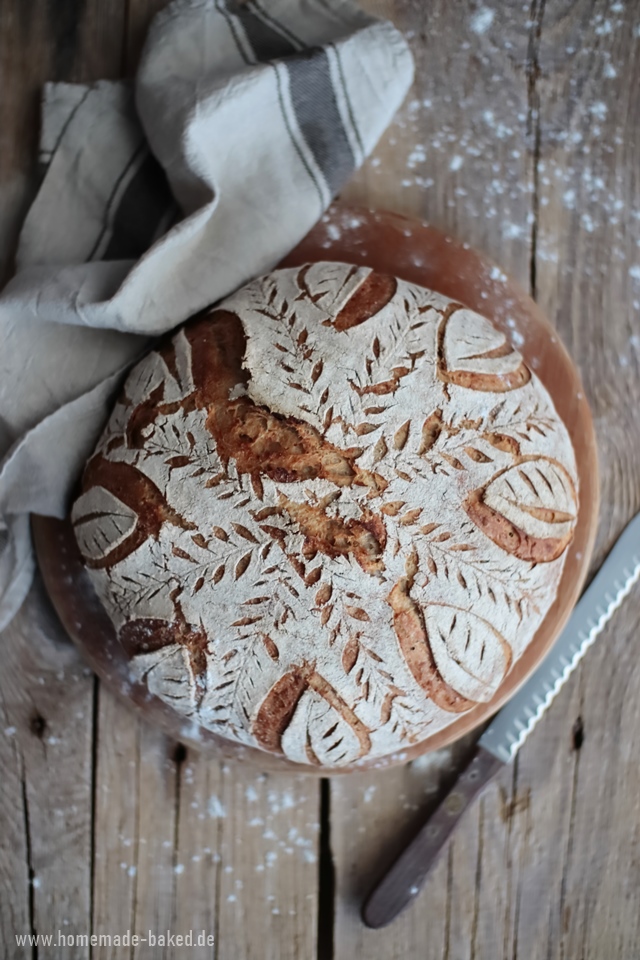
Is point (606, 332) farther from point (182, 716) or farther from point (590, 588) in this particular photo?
point (182, 716)

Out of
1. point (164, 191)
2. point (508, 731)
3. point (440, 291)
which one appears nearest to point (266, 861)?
point (508, 731)

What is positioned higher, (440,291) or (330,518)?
(440,291)

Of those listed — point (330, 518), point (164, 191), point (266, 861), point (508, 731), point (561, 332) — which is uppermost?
point (164, 191)

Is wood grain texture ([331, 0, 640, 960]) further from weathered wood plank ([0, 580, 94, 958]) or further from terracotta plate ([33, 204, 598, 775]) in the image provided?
weathered wood plank ([0, 580, 94, 958])

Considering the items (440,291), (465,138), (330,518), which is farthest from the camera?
(465,138)

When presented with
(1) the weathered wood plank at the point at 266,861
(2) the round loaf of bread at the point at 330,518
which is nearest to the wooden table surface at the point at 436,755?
(1) the weathered wood plank at the point at 266,861

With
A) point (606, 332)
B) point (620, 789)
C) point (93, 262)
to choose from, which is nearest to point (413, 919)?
point (620, 789)

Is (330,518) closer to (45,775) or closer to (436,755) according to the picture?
(436,755)
